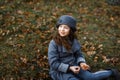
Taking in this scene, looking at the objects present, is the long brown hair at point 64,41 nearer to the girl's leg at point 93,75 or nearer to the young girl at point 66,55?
the young girl at point 66,55

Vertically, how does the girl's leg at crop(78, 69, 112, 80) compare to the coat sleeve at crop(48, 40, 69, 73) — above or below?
below

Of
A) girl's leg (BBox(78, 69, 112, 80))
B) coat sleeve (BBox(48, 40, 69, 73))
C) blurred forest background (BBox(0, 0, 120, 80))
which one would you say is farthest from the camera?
blurred forest background (BBox(0, 0, 120, 80))

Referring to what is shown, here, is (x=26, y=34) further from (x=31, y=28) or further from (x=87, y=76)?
(x=87, y=76)

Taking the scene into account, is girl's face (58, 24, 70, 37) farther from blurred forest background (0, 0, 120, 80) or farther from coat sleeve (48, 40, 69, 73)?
blurred forest background (0, 0, 120, 80)

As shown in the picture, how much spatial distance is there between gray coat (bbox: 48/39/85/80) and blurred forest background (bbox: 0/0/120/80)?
70 cm

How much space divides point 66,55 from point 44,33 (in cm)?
214

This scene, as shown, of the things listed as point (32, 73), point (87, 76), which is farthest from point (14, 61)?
point (87, 76)

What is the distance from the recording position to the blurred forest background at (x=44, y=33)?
6.11 meters

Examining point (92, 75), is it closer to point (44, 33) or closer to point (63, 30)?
point (63, 30)

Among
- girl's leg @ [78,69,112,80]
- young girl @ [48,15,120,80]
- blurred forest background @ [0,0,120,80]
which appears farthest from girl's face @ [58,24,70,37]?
blurred forest background @ [0,0,120,80]

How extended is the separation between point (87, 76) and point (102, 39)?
7.33 feet

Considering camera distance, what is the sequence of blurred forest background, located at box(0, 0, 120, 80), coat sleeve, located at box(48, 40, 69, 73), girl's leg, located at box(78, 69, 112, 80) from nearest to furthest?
coat sleeve, located at box(48, 40, 69, 73), girl's leg, located at box(78, 69, 112, 80), blurred forest background, located at box(0, 0, 120, 80)

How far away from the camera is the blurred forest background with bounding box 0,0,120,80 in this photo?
6105mm

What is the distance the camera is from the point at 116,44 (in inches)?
289
